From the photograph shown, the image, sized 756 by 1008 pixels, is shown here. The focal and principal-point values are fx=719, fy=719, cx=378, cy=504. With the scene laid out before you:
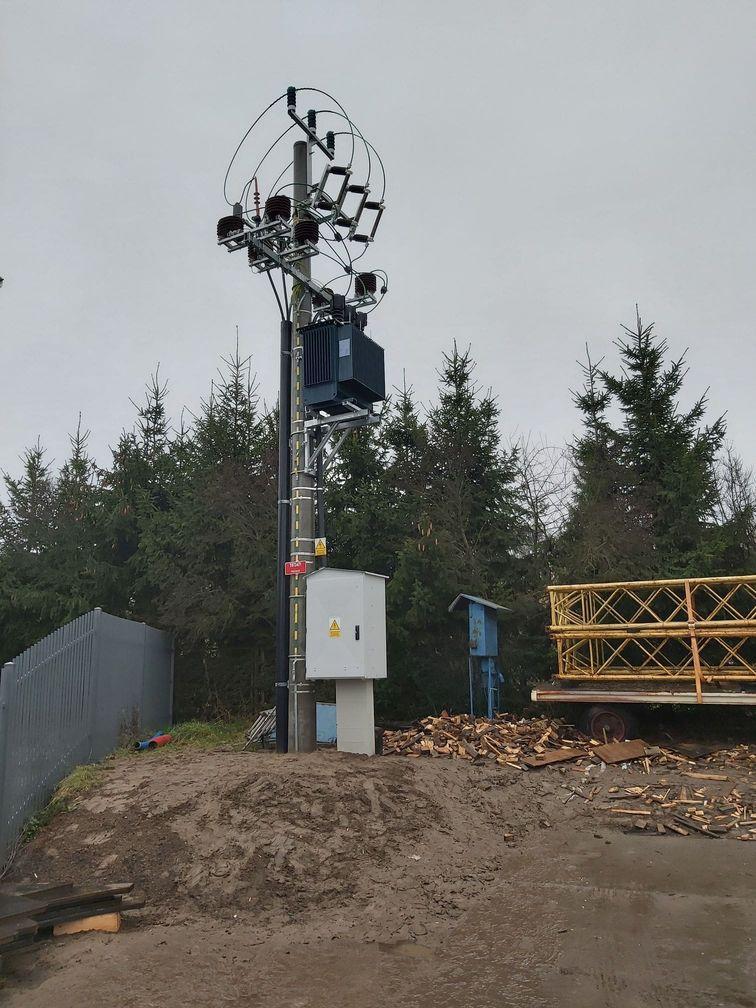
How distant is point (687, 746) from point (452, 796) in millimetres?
4828

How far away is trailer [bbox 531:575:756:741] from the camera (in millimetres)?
11664

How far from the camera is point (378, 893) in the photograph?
6.53 metres

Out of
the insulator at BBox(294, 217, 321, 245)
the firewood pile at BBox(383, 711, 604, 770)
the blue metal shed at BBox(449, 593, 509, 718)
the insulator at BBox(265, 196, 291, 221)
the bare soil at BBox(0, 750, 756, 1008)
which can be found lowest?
the bare soil at BBox(0, 750, 756, 1008)

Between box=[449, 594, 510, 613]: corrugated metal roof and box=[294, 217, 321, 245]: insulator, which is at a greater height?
box=[294, 217, 321, 245]: insulator

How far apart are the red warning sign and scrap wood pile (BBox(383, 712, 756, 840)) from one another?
303 cm

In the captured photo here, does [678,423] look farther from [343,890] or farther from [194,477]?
[343,890]

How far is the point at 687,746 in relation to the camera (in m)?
11.6

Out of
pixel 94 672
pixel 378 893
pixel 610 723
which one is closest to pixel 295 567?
pixel 94 672

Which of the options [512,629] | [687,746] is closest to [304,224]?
[512,629]

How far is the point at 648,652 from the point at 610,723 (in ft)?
7.08

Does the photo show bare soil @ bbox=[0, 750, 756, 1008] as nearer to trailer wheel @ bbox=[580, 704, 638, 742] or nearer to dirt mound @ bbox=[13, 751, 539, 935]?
dirt mound @ bbox=[13, 751, 539, 935]

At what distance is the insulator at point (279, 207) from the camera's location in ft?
35.2

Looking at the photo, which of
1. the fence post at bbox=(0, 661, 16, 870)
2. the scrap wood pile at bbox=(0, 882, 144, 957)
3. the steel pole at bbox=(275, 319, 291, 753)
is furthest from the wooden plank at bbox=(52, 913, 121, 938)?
the steel pole at bbox=(275, 319, 291, 753)

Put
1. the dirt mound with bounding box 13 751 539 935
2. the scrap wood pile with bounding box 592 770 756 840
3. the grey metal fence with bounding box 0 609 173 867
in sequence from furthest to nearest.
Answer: the scrap wood pile with bounding box 592 770 756 840 < the grey metal fence with bounding box 0 609 173 867 < the dirt mound with bounding box 13 751 539 935
